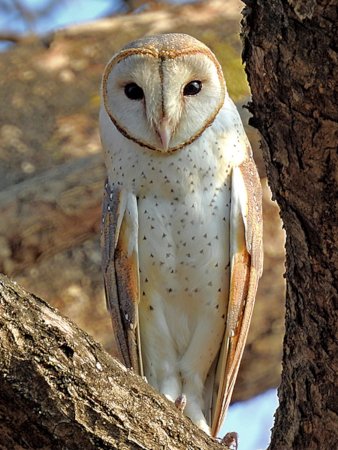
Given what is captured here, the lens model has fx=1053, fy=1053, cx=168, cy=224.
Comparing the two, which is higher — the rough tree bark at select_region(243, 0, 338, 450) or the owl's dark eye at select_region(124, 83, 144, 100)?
the owl's dark eye at select_region(124, 83, 144, 100)

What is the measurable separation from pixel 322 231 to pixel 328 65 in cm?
37

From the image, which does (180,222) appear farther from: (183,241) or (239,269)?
(239,269)

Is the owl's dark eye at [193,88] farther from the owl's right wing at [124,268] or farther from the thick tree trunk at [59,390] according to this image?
the thick tree trunk at [59,390]

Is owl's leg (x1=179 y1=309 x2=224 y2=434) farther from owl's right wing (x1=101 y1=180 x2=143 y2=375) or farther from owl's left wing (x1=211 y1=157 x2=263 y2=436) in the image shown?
owl's right wing (x1=101 y1=180 x2=143 y2=375)

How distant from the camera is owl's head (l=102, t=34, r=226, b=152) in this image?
131 inches

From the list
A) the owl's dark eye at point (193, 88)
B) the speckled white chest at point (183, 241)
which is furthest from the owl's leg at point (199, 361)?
the owl's dark eye at point (193, 88)

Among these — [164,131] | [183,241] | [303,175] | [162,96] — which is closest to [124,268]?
[183,241]

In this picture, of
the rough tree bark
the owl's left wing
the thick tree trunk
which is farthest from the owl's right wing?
the thick tree trunk

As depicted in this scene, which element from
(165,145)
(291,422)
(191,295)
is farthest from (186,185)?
(291,422)

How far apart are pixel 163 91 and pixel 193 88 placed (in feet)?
0.61

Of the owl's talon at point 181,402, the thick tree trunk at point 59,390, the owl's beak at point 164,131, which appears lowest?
the thick tree trunk at point 59,390

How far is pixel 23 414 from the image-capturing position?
1.91 meters

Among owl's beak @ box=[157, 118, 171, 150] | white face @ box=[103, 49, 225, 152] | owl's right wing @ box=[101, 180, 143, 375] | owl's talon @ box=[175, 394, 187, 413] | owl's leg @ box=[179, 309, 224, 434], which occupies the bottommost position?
owl's talon @ box=[175, 394, 187, 413]

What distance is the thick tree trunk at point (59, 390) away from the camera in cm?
191
